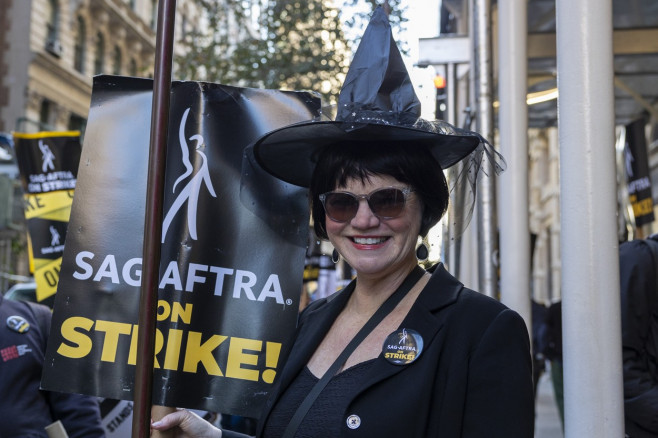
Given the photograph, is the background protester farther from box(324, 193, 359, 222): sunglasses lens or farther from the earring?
the earring

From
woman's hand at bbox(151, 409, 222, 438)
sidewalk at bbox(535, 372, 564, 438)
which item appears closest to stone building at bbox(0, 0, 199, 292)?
sidewalk at bbox(535, 372, 564, 438)

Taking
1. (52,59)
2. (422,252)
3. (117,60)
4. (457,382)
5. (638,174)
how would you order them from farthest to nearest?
1. (117,60)
2. (52,59)
3. (638,174)
4. (422,252)
5. (457,382)

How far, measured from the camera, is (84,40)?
3581cm

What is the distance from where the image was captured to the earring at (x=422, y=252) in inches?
111

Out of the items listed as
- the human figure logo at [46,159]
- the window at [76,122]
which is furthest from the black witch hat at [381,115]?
the window at [76,122]

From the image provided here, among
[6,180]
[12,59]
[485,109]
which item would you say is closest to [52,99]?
[12,59]

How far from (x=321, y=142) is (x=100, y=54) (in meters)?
36.5

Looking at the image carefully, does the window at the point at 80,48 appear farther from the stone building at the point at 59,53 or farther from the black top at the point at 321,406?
the black top at the point at 321,406

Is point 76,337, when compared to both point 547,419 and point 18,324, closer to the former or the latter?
point 18,324

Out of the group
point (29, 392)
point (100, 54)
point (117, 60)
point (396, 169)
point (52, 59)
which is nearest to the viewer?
point (396, 169)

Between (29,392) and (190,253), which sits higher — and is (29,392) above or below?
below

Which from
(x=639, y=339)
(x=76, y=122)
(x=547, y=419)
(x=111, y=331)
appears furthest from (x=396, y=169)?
(x=76, y=122)

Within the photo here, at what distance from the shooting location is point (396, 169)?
2.72 m

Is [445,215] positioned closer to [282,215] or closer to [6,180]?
[282,215]
